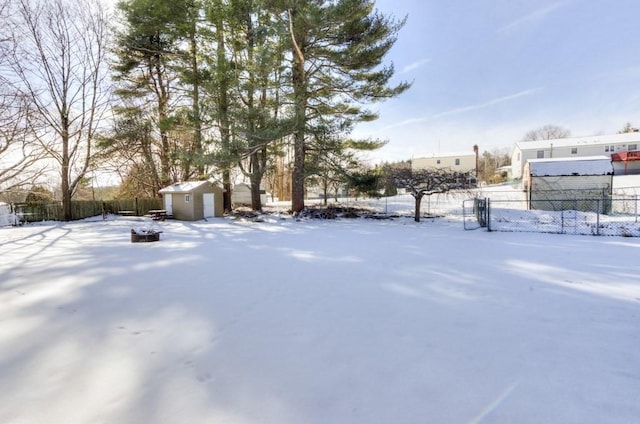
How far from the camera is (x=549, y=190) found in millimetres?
15383

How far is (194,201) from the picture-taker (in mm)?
15516

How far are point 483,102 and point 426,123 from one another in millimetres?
4125

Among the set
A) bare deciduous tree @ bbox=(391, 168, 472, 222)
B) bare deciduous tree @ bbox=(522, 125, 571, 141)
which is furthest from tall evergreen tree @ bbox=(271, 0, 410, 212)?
bare deciduous tree @ bbox=(522, 125, 571, 141)

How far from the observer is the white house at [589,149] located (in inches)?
1129

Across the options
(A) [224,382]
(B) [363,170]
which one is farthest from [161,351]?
(B) [363,170]

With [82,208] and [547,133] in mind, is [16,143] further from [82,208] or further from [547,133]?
[547,133]

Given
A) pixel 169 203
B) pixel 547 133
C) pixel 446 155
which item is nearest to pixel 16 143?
pixel 169 203

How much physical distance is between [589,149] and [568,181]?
2141 cm

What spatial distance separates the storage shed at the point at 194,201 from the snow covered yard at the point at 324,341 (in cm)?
930

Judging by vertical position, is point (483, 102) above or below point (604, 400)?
above

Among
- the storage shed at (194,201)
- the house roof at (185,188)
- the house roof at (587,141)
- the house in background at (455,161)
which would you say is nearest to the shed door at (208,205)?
the storage shed at (194,201)

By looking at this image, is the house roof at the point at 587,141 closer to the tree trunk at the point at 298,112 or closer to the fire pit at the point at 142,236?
the tree trunk at the point at 298,112

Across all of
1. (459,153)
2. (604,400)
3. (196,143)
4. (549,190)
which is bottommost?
(604,400)

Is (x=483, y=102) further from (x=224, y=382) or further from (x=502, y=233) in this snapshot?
(x=224, y=382)
